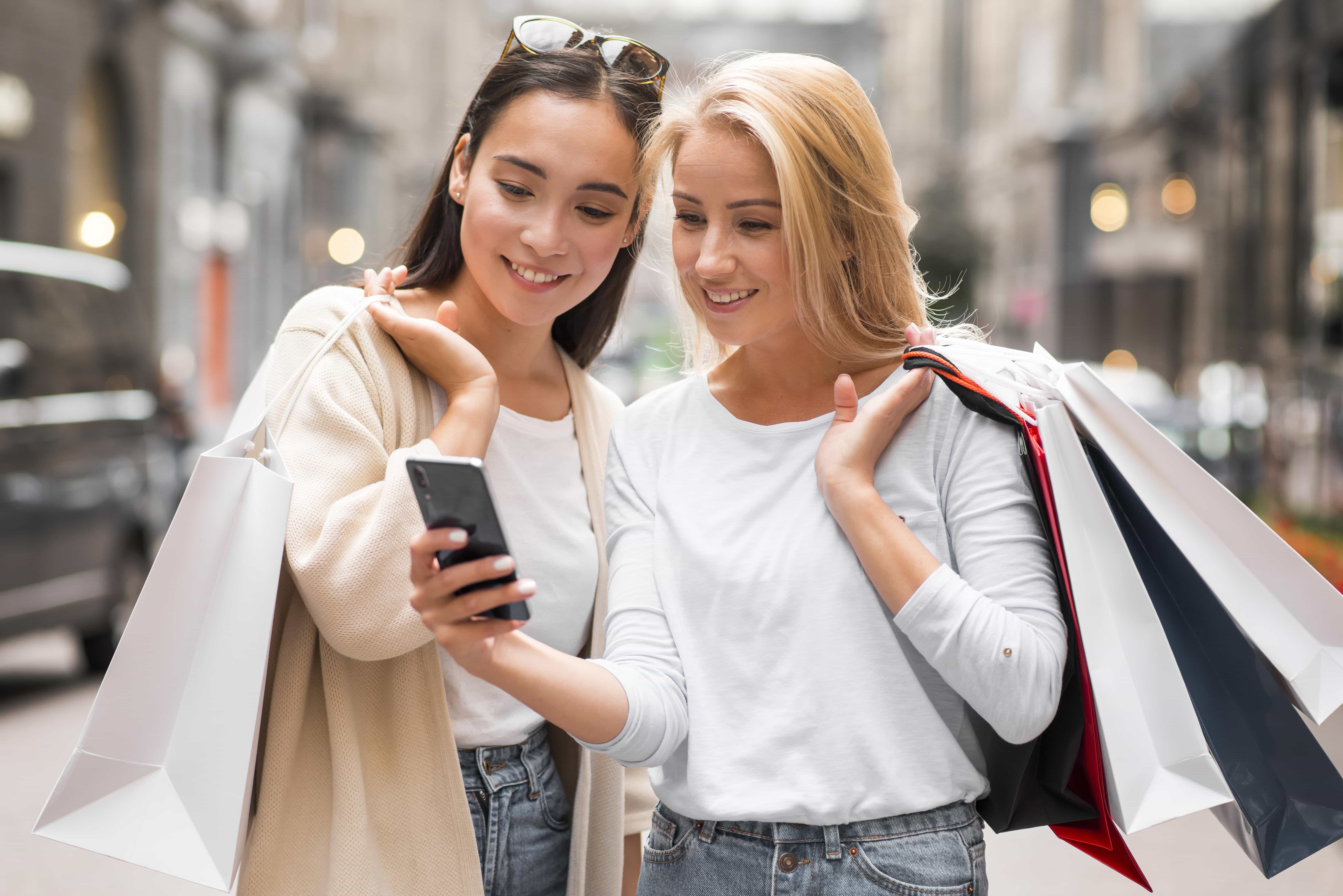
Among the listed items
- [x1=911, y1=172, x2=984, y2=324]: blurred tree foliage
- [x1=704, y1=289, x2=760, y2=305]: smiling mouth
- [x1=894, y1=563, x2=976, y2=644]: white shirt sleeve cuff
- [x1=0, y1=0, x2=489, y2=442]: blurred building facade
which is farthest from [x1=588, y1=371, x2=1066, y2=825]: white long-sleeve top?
[x1=911, y1=172, x2=984, y2=324]: blurred tree foliage

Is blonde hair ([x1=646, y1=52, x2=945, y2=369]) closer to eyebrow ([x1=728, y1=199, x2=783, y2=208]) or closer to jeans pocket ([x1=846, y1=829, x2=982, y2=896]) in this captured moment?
eyebrow ([x1=728, y1=199, x2=783, y2=208])

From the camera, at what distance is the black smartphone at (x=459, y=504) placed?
1.37 metres

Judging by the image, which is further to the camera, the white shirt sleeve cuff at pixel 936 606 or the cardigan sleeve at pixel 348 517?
the cardigan sleeve at pixel 348 517

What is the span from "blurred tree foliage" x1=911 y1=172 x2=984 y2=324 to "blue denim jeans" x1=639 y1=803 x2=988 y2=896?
28539 millimetres

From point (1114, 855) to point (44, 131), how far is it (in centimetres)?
1629

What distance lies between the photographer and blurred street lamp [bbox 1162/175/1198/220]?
28031mm

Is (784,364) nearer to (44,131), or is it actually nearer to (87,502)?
(87,502)

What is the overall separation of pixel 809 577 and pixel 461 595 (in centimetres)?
50

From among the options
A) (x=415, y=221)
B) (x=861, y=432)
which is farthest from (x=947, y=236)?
(x=861, y=432)

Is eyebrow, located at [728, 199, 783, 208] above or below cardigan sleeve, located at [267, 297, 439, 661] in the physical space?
above

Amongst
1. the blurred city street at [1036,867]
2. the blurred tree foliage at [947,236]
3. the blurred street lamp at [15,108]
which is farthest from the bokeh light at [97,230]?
the blurred tree foliage at [947,236]

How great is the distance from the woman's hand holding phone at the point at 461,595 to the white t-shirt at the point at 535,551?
0.50m

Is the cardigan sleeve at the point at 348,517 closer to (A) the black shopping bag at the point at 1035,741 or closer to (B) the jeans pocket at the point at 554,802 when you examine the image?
(B) the jeans pocket at the point at 554,802

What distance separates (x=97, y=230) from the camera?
57.7 feet
